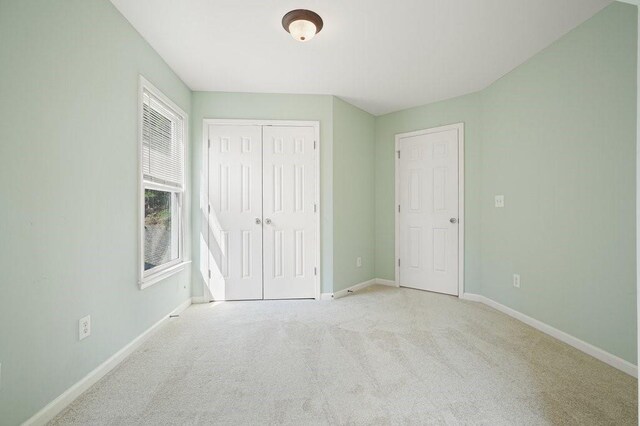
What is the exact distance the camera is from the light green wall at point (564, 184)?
76.5 inches

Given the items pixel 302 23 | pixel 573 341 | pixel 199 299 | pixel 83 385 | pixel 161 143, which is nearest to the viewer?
pixel 83 385

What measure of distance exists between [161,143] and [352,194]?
2256 mm

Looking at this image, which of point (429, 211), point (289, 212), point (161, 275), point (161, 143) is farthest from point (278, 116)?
point (429, 211)

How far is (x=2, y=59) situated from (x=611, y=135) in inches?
137

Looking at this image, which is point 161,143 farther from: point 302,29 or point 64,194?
point 302,29

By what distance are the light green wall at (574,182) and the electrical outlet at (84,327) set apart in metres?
3.40

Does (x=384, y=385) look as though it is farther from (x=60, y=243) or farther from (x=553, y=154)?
(x=553, y=154)

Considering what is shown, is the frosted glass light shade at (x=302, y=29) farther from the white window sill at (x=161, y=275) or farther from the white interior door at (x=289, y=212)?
the white window sill at (x=161, y=275)

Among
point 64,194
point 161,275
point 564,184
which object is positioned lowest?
point 161,275

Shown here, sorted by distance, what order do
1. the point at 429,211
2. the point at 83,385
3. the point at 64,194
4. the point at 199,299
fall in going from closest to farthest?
the point at 64,194
the point at 83,385
the point at 199,299
the point at 429,211

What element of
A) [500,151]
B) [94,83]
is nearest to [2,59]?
[94,83]

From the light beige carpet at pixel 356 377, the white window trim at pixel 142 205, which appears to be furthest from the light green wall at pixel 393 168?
the white window trim at pixel 142 205

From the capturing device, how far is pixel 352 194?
3875mm

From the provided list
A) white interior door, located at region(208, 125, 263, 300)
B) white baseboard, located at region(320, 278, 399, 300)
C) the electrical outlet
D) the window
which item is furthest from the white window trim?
white baseboard, located at region(320, 278, 399, 300)
